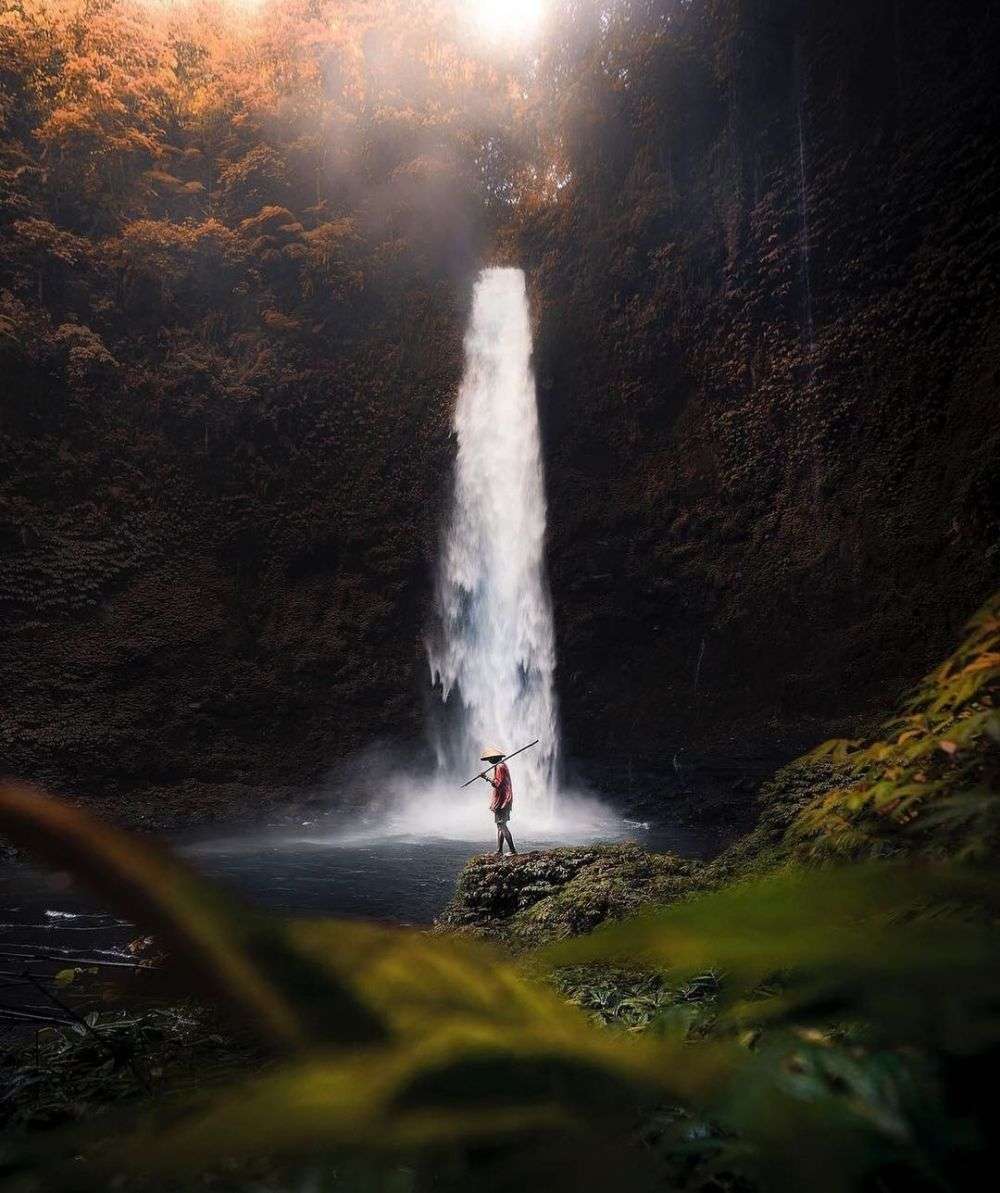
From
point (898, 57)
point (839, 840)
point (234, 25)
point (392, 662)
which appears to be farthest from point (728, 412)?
point (234, 25)

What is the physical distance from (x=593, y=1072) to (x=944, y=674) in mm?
1004

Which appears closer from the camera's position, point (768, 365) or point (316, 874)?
point (316, 874)

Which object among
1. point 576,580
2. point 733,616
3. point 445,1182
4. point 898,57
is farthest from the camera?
point 576,580

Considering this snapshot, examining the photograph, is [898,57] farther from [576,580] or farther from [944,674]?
[944,674]

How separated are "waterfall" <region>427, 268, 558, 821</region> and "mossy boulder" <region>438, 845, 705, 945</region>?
332 inches

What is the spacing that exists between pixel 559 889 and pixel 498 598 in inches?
394

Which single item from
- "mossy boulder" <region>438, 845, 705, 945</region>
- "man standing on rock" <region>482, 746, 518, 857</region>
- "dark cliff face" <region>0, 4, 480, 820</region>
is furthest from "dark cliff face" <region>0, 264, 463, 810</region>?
"mossy boulder" <region>438, 845, 705, 945</region>

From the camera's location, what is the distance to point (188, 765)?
45.3 feet

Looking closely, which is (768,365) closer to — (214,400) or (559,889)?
(214,400)

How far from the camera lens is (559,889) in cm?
499

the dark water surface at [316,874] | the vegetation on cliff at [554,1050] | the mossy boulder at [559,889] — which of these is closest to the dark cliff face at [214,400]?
the dark water surface at [316,874]

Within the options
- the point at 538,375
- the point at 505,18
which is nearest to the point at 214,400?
the point at 538,375

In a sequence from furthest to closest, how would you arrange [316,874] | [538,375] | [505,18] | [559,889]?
[505,18], [538,375], [316,874], [559,889]

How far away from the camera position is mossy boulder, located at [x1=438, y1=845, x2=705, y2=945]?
434 centimetres
